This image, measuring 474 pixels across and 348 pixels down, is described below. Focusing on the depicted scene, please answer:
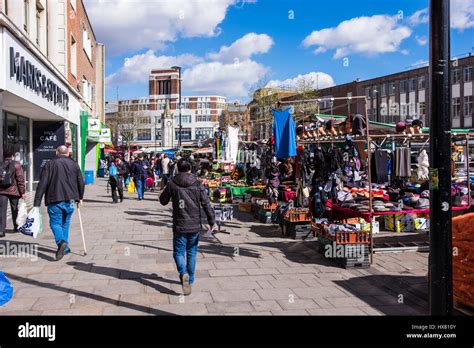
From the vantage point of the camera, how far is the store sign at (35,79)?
11555 mm

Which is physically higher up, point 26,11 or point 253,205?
point 26,11

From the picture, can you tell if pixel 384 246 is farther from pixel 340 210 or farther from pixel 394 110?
pixel 394 110

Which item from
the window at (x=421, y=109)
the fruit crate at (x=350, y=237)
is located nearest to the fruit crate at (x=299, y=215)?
the fruit crate at (x=350, y=237)

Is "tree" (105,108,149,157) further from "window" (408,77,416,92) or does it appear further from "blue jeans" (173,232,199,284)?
"blue jeans" (173,232,199,284)

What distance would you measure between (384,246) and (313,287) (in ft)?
11.6

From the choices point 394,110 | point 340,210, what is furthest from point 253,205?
point 394,110

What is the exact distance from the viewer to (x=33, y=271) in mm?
7043

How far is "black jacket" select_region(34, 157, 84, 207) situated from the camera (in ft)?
25.3

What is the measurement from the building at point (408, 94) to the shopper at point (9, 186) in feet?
116

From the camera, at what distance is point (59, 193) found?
7.71 m

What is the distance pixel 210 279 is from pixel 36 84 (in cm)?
1063

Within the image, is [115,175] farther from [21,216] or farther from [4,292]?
[4,292]

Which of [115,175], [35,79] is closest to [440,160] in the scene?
[35,79]

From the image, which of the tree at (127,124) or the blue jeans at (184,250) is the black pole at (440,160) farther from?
the tree at (127,124)
